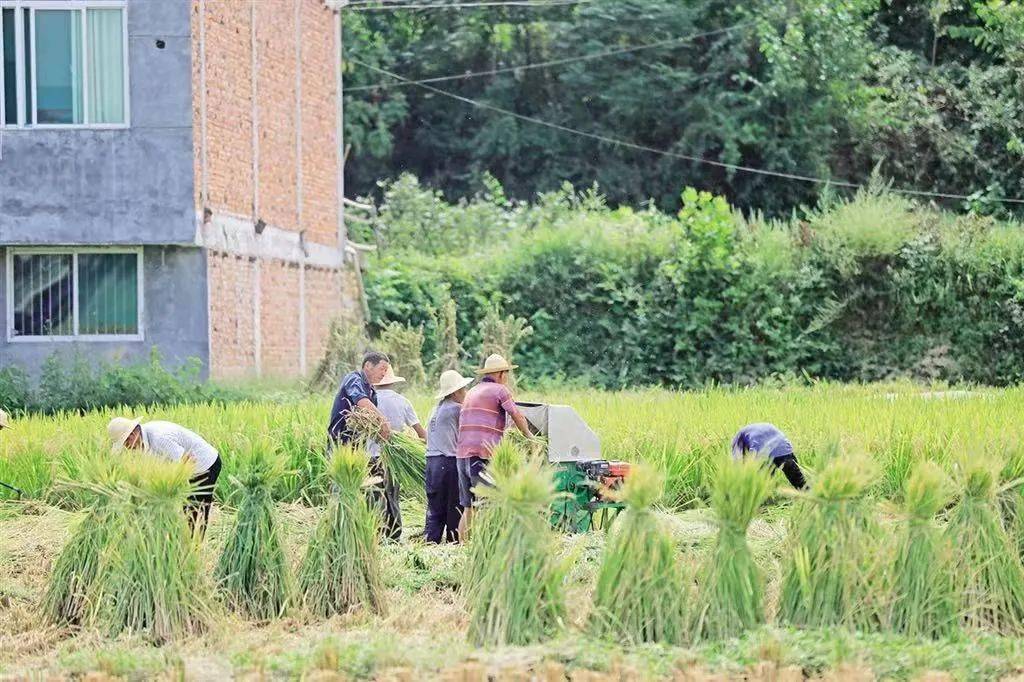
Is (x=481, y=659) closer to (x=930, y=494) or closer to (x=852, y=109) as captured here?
(x=930, y=494)

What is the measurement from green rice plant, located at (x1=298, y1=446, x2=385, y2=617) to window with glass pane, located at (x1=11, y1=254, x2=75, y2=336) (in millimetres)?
12008

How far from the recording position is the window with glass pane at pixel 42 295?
21.7 metres

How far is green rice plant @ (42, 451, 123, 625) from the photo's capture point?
1020 cm

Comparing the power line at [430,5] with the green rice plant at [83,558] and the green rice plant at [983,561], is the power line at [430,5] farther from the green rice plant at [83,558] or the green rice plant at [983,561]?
the green rice plant at [983,561]

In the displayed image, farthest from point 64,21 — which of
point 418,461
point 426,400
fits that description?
point 418,461

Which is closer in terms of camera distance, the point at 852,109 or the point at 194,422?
the point at 194,422

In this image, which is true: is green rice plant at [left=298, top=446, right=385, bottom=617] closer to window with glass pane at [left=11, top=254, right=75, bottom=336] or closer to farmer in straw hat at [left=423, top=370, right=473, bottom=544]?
farmer in straw hat at [left=423, top=370, right=473, bottom=544]

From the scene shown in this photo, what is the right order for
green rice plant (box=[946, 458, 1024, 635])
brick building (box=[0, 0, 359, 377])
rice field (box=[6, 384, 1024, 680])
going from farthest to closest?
brick building (box=[0, 0, 359, 377]) < green rice plant (box=[946, 458, 1024, 635]) < rice field (box=[6, 384, 1024, 680])

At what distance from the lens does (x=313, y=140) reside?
84.0 feet

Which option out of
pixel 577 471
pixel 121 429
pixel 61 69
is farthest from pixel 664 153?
pixel 121 429

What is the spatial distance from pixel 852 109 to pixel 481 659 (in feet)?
93.0

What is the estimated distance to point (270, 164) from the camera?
2380 cm

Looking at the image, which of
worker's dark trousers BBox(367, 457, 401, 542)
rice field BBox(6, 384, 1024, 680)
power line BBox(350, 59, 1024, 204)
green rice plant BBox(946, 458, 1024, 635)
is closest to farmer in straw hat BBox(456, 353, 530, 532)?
worker's dark trousers BBox(367, 457, 401, 542)

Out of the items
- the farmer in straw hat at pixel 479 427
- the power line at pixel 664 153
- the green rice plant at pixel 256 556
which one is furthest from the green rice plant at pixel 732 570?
the power line at pixel 664 153
